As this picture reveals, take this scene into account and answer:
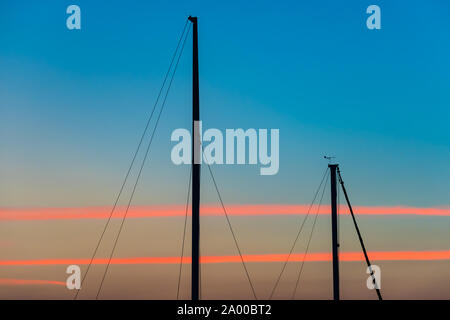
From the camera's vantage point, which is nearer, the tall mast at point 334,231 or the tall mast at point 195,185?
the tall mast at point 195,185

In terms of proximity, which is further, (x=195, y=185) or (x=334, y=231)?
(x=334, y=231)

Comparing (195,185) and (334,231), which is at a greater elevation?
(334,231)

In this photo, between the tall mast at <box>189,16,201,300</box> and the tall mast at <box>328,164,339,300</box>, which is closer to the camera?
the tall mast at <box>189,16,201,300</box>
